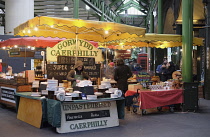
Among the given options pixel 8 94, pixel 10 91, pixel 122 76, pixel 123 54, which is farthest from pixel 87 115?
pixel 123 54

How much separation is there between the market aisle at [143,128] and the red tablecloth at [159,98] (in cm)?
40

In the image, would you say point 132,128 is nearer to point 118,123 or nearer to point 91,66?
point 118,123

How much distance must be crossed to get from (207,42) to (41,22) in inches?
383

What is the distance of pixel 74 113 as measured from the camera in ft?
26.1

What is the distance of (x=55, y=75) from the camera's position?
32.9ft

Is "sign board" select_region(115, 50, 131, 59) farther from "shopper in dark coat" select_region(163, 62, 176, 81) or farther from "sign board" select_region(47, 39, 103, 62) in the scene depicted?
"sign board" select_region(47, 39, 103, 62)

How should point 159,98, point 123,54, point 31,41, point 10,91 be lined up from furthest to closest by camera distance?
1. point 123,54
2. point 31,41
3. point 10,91
4. point 159,98

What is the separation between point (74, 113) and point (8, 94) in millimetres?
4655

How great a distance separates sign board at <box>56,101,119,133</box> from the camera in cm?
781

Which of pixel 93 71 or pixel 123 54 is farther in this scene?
pixel 123 54

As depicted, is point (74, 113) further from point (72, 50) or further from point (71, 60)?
point (72, 50)

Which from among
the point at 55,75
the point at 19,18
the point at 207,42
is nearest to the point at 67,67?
the point at 55,75

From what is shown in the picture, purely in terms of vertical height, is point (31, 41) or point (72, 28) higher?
point (72, 28)

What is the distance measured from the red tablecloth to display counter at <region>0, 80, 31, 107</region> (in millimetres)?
3641
